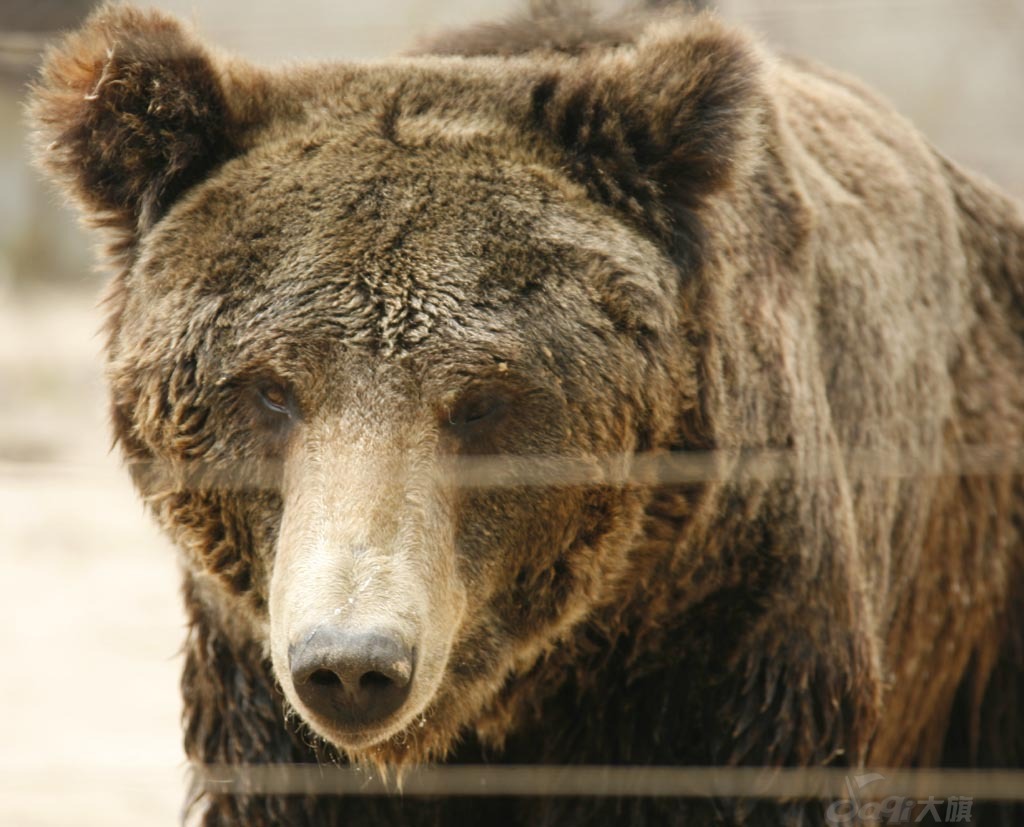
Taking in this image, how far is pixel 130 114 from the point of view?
306 centimetres

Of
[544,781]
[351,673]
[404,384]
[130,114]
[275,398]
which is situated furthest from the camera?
[544,781]

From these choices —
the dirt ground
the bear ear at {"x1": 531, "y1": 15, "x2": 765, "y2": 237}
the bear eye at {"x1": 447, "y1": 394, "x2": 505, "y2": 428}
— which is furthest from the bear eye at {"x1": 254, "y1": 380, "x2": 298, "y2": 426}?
the bear ear at {"x1": 531, "y1": 15, "x2": 765, "y2": 237}

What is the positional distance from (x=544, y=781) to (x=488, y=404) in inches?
43.4

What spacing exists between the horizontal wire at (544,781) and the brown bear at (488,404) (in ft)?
0.11

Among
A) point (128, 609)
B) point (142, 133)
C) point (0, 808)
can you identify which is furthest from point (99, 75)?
point (128, 609)

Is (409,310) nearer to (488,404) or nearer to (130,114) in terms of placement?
(488,404)

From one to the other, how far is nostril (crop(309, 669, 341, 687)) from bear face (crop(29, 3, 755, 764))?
0.11 m

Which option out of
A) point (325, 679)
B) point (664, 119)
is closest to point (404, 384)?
point (325, 679)

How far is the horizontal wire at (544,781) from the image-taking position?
3.35 meters

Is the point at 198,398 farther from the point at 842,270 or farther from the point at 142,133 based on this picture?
the point at 842,270

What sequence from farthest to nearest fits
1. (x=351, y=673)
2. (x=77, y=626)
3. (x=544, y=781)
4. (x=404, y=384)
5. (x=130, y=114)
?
(x=77, y=626), (x=544, y=781), (x=130, y=114), (x=404, y=384), (x=351, y=673)

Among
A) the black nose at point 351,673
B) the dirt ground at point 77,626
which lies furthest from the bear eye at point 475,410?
the dirt ground at point 77,626

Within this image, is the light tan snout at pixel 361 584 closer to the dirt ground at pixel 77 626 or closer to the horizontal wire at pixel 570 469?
the horizontal wire at pixel 570 469

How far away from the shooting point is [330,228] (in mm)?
2961
